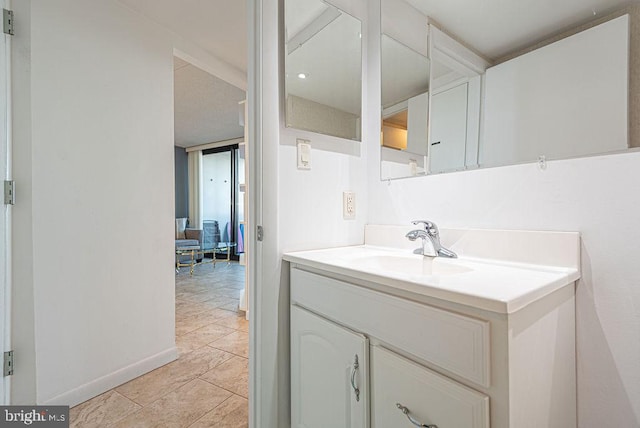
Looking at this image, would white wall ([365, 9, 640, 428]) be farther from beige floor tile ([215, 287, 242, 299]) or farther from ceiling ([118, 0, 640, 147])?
beige floor tile ([215, 287, 242, 299])

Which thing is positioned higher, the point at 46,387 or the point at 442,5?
the point at 442,5

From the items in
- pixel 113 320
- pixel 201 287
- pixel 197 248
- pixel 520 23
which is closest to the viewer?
pixel 520 23

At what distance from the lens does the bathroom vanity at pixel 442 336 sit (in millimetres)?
602

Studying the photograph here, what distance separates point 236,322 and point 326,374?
1999 mm

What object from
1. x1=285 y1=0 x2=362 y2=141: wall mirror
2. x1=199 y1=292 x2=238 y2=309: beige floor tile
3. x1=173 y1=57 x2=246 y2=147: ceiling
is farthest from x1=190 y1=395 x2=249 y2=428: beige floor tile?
x1=173 y1=57 x2=246 y2=147: ceiling

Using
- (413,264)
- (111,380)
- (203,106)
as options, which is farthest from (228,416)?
(203,106)

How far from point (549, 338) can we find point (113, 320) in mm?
2094

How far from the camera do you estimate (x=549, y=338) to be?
734 millimetres

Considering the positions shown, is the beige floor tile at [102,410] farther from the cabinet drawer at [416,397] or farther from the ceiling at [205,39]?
the ceiling at [205,39]

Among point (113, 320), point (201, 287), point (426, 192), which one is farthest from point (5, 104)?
point (201, 287)

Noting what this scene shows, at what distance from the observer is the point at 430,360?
0.69 metres

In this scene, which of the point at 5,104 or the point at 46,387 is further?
the point at 46,387

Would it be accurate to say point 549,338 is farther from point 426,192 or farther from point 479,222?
point 426,192

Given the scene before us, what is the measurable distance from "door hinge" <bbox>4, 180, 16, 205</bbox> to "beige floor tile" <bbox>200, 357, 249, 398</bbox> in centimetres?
138
